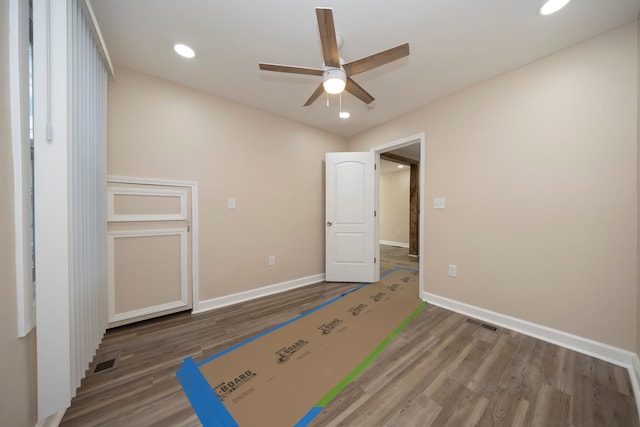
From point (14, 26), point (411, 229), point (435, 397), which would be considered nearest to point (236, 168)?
point (14, 26)

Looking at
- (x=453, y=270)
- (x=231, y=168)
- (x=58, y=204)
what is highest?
(x=231, y=168)

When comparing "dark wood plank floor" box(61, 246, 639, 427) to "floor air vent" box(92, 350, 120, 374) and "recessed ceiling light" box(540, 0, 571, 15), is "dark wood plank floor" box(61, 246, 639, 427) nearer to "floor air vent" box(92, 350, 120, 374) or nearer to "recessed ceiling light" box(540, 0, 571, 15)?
"floor air vent" box(92, 350, 120, 374)

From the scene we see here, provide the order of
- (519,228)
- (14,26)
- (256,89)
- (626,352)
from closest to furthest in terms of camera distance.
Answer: (14,26) < (626,352) < (519,228) < (256,89)

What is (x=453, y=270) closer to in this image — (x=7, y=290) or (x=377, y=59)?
(x=377, y=59)

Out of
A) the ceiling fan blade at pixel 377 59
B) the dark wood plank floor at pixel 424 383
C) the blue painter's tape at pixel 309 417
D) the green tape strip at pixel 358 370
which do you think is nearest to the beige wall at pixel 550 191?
the dark wood plank floor at pixel 424 383

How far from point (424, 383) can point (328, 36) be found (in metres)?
2.23

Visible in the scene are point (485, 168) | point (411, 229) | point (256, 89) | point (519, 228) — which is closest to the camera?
point (519, 228)

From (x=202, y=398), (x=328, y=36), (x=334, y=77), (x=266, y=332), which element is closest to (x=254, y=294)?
(x=266, y=332)

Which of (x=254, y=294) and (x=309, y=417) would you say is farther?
(x=254, y=294)

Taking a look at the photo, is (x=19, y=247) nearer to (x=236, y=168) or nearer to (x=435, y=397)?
(x=236, y=168)

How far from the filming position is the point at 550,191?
182cm

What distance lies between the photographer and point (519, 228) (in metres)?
1.97

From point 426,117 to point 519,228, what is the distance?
1614mm

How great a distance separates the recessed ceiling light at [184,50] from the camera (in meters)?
1.75
